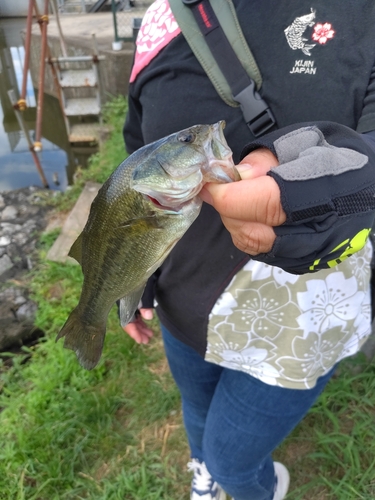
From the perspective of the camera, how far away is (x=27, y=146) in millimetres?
9602

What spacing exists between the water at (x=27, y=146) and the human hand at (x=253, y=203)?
740cm

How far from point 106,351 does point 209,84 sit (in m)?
2.33

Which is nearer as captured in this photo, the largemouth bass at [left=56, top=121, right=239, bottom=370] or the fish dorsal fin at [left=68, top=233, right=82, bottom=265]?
the largemouth bass at [left=56, top=121, right=239, bottom=370]

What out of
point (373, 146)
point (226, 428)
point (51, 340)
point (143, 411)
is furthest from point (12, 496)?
point (373, 146)

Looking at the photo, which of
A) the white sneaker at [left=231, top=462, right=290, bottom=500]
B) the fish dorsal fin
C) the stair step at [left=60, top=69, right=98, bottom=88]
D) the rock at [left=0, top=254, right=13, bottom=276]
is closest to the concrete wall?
the stair step at [left=60, top=69, right=98, bottom=88]

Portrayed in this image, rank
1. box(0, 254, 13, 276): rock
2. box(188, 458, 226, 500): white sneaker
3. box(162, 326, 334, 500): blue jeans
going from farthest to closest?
box(0, 254, 13, 276): rock → box(188, 458, 226, 500): white sneaker → box(162, 326, 334, 500): blue jeans

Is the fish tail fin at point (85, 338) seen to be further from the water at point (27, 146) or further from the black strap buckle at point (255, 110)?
the water at point (27, 146)

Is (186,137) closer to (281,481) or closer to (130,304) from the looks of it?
(130,304)

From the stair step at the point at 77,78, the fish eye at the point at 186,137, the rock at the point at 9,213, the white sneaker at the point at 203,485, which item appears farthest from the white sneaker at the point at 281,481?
the stair step at the point at 77,78

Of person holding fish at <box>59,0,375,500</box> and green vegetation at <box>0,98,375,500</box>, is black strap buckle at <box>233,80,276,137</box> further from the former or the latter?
green vegetation at <box>0,98,375,500</box>

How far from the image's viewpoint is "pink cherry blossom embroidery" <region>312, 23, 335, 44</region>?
50.3 inches

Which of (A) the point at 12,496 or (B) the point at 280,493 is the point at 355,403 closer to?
(B) the point at 280,493

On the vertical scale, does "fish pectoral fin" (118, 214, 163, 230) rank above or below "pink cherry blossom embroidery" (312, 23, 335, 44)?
below

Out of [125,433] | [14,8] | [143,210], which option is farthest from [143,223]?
[14,8]
